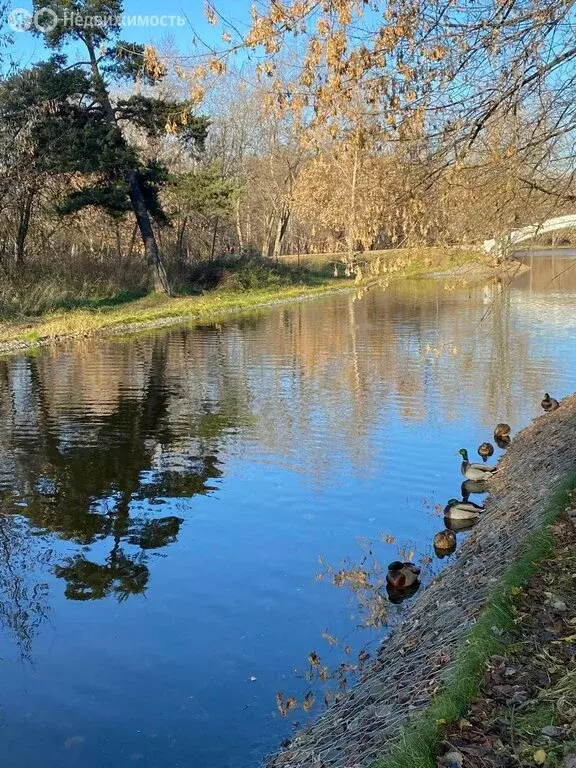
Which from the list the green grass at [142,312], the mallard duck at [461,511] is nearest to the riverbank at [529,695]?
the mallard duck at [461,511]

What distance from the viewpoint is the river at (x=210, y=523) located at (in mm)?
5727

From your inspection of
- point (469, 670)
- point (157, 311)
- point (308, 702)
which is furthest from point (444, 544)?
point (157, 311)

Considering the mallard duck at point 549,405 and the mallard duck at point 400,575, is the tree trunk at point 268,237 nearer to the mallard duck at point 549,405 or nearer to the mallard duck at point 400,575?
the mallard duck at point 549,405

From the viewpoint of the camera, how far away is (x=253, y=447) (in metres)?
12.9

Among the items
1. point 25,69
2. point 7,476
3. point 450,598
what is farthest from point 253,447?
point 25,69

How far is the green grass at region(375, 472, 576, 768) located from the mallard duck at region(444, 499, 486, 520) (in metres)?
3.06

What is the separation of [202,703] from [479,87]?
241 inches

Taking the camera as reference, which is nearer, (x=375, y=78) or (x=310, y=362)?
(x=375, y=78)

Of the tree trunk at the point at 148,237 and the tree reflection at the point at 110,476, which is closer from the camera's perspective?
the tree reflection at the point at 110,476

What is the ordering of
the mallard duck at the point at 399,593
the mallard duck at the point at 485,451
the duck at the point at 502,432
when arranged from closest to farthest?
the mallard duck at the point at 399,593 → the mallard duck at the point at 485,451 → the duck at the point at 502,432

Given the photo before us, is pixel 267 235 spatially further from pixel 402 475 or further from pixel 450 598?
pixel 450 598

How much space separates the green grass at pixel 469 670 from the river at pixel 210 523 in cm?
152

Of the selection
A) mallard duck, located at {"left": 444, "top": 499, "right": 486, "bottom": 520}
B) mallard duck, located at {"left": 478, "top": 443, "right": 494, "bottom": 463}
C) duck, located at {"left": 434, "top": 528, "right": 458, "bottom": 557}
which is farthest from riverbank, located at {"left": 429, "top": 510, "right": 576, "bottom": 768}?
mallard duck, located at {"left": 478, "top": 443, "right": 494, "bottom": 463}

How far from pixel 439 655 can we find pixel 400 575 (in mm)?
2569
